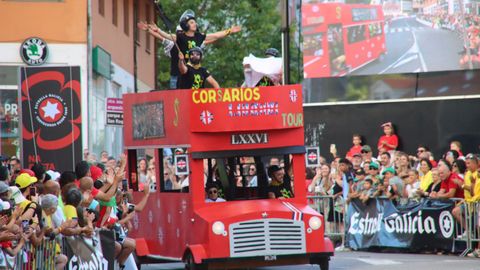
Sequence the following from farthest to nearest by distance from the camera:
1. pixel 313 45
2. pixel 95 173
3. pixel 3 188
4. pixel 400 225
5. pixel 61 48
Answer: pixel 313 45 < pixel 61 48 < pixel 400 225 < pixel 95 173 < pixel 3 188

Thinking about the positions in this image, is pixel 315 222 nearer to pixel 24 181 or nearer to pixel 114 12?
pixel 24 181

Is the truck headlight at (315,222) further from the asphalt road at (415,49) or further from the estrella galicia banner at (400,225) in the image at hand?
the asphalt road at (415,49)

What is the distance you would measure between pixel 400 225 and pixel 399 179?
0.92 m

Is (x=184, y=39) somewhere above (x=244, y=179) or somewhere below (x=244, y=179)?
above

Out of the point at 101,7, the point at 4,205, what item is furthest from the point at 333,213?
the point at 4,205

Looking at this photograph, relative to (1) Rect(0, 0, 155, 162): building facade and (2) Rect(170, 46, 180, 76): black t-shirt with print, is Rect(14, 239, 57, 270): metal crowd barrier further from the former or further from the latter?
(1) Rect(0, 0, 155, 162): building facade

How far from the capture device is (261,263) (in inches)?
762

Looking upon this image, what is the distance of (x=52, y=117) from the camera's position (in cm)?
1880

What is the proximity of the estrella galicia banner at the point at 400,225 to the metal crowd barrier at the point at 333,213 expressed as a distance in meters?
0.23

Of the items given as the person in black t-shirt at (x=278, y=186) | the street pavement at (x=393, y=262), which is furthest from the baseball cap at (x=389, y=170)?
the person in black t-shirt at (x=278, y=186)

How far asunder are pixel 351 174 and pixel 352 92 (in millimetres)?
8802

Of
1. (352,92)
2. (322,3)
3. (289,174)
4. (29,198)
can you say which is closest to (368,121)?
(352,92)

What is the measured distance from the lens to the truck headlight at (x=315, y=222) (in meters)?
19.6

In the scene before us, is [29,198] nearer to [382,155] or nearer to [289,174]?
[289,174]
